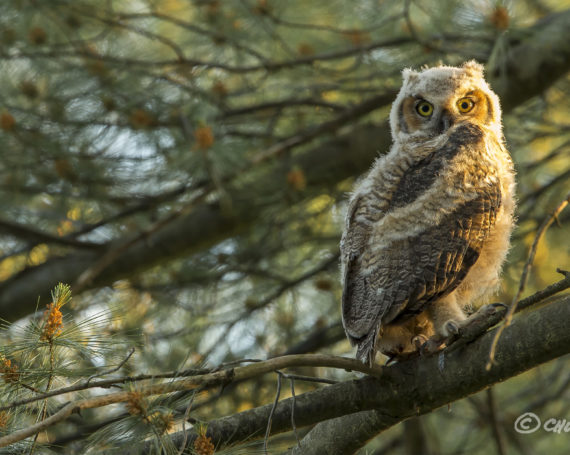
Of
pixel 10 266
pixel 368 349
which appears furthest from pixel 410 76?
pixel 10 266

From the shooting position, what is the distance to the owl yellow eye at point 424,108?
2.29m

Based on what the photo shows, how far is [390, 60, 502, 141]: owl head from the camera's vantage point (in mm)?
2229

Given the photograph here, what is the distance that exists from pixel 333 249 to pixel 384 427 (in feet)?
6.34

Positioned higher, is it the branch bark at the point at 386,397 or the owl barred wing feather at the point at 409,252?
the owl barred wing feather at the point at 409,252

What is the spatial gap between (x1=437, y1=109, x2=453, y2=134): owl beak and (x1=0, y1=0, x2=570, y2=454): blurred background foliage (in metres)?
0.99

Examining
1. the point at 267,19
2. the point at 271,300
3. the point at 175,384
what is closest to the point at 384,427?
the point at 175,384

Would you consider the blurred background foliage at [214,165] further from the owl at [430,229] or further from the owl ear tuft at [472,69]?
the owl at [430,229]

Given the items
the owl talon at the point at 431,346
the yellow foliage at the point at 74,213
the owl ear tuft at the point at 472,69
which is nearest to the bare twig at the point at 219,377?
the owl talon at the point at 431,346

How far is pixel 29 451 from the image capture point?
5.36 feet

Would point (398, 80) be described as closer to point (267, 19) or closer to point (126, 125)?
point (267, 19)

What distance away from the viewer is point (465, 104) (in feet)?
7.43

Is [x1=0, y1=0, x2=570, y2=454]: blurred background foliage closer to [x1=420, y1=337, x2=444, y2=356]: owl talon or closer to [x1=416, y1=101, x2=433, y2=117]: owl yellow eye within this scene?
[x1=416, y1=101, x2=433, y2=117]: owl yellow eye

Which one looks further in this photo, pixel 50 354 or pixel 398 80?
pixel 398 80

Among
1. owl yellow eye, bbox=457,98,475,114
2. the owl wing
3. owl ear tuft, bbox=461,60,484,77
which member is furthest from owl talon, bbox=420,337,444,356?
owl ear tuft, bbox=461,60,484,77
